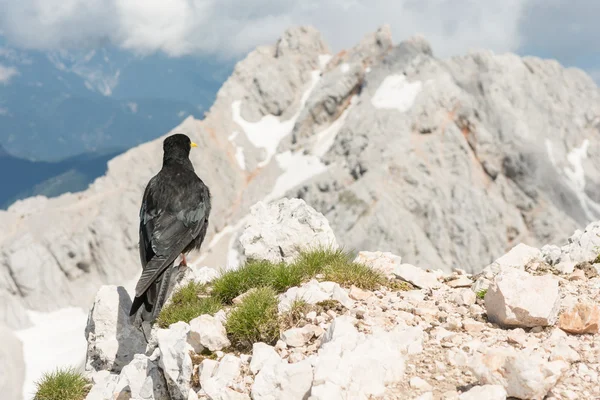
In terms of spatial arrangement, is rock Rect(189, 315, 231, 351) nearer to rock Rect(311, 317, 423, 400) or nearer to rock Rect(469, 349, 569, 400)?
rock Rect(311, 317, 423, 400)

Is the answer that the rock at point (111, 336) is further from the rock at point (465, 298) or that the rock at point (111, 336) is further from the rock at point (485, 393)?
the rock at point (485, 393)

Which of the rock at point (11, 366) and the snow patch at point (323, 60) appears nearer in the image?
the rock at point (11, 366)

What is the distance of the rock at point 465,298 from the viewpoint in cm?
755

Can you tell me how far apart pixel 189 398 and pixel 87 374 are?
3750 millimetres

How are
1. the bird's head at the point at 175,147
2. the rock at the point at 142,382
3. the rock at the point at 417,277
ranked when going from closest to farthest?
the rock at the point at 142,382, the rock at the point at 417,277, the bird's head at the point at 175,147

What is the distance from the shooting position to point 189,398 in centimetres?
582

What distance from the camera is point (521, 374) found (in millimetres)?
4703

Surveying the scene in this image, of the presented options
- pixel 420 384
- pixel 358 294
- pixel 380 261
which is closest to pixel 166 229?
pixel 358 294

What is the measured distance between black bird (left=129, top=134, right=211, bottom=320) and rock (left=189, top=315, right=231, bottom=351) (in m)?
1.29

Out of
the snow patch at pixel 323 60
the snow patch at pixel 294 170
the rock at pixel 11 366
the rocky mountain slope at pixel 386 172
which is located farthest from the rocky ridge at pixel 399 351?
the snow patch at pixel 323 60

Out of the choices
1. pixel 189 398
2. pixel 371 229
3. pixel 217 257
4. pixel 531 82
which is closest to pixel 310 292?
pixel 189 398

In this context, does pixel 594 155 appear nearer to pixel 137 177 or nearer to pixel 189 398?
pixel 137 177

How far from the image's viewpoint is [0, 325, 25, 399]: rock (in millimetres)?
48969

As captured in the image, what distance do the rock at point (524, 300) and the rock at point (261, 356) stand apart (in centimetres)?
316
